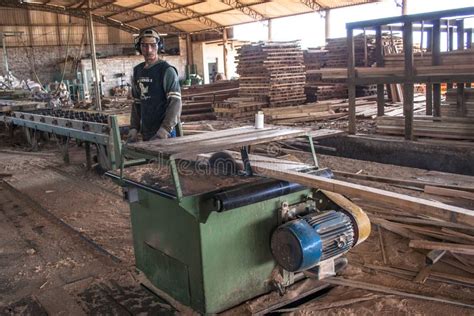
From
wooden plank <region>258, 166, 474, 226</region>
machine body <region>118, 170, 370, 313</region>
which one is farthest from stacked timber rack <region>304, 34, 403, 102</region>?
wooden plank <region>258, 166, 474, 226</region>

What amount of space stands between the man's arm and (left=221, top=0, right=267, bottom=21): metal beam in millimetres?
17020

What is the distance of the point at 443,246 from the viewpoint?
3.62m

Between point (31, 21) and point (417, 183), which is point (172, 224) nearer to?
point (417, 183)

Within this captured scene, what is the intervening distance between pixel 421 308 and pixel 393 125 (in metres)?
4.17

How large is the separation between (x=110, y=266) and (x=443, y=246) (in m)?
2.88

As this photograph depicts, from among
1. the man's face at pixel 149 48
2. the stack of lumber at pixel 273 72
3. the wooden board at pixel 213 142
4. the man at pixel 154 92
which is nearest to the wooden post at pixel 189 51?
the stack of lumber at pixel 273 72

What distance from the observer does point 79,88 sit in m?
21.5

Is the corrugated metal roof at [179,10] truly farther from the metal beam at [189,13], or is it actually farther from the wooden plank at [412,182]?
the wooden plank at [412,182]

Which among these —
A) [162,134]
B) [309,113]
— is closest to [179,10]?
[309,113]

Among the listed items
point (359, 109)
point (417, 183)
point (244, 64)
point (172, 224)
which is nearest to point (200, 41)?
point (244, 64)

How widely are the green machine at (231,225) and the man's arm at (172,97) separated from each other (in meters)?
0.84

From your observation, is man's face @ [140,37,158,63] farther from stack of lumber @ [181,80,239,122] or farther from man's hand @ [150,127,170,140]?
stack of lumber @ [181,80,239,122]

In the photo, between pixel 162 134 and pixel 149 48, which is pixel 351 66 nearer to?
pixel 149 48

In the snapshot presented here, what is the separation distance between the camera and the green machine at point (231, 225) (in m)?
2.76
